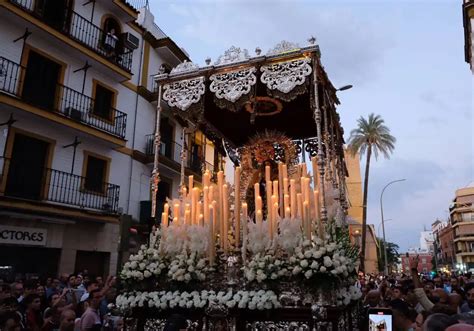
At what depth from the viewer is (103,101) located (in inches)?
622

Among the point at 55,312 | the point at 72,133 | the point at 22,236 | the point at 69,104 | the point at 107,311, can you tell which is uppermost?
the point at 69,104

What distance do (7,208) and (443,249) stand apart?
9004cm

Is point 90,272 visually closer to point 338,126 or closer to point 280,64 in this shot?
point 338,126

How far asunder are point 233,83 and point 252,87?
320 millimetres

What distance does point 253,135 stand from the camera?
884 centimetres

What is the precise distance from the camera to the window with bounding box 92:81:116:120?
15.3m

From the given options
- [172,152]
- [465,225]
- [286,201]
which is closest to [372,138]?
[172,152]

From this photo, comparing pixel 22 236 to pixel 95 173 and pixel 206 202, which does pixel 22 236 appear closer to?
pixel 95 173

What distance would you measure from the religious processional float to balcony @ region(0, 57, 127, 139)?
7.65 m

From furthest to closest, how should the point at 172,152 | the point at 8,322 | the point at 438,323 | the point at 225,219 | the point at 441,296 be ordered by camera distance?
the point at 172,152 < the point at 441,296 < the point at 225,219 < the point at 8,322 < the point at 438,323

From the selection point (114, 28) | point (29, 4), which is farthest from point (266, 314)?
point (114, 28)

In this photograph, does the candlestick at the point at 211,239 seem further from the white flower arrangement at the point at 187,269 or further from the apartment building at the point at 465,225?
the apartment building at the point at 465,225

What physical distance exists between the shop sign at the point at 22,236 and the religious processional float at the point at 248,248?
7934mm

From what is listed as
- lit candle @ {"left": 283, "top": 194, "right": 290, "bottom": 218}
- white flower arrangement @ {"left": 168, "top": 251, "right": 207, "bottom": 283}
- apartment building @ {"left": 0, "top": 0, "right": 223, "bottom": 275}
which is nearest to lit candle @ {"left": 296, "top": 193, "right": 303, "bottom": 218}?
lit candle @ {"left": 283, "top": 194, "right": 290, "bottom": 218}
